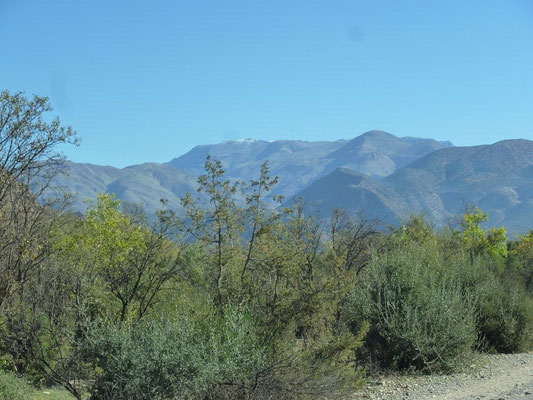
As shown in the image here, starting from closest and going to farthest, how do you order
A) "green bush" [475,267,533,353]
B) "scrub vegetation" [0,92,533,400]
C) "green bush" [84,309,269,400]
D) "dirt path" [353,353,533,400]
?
"green bush" [84,309,269,400]
"scrub vegetation" [0,92,533,400]
"dirt path" [353,353,533,400]
"green bush" [475,267,533,353]

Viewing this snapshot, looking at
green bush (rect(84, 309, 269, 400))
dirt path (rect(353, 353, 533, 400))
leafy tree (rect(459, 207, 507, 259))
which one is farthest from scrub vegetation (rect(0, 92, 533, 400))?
leafy tree (rect(459, 207, 507, 259))

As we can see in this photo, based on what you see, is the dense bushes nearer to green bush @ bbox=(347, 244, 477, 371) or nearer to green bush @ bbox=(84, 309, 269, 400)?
green bush @ bbox=(347, 244, 477, 371)

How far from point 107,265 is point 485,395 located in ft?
34.2

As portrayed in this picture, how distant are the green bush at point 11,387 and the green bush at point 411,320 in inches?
365

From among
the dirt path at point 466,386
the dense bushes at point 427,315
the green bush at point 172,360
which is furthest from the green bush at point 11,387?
the dense bushes at point 427,315

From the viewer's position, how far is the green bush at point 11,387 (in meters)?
14.0

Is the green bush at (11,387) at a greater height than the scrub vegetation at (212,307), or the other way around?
the scrub vegetation at (212,307)

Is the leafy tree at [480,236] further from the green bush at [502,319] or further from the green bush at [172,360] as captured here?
the green bush at [172,360]

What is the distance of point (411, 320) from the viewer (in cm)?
1869

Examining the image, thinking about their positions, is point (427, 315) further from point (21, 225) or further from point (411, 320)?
point (21, 225)

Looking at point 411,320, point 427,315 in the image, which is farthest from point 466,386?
point 411,320

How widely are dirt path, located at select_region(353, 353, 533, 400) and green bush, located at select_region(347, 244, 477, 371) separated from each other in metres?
0.77

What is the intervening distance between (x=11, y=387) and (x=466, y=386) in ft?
36.3

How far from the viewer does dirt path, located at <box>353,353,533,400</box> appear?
1514 centimetres
